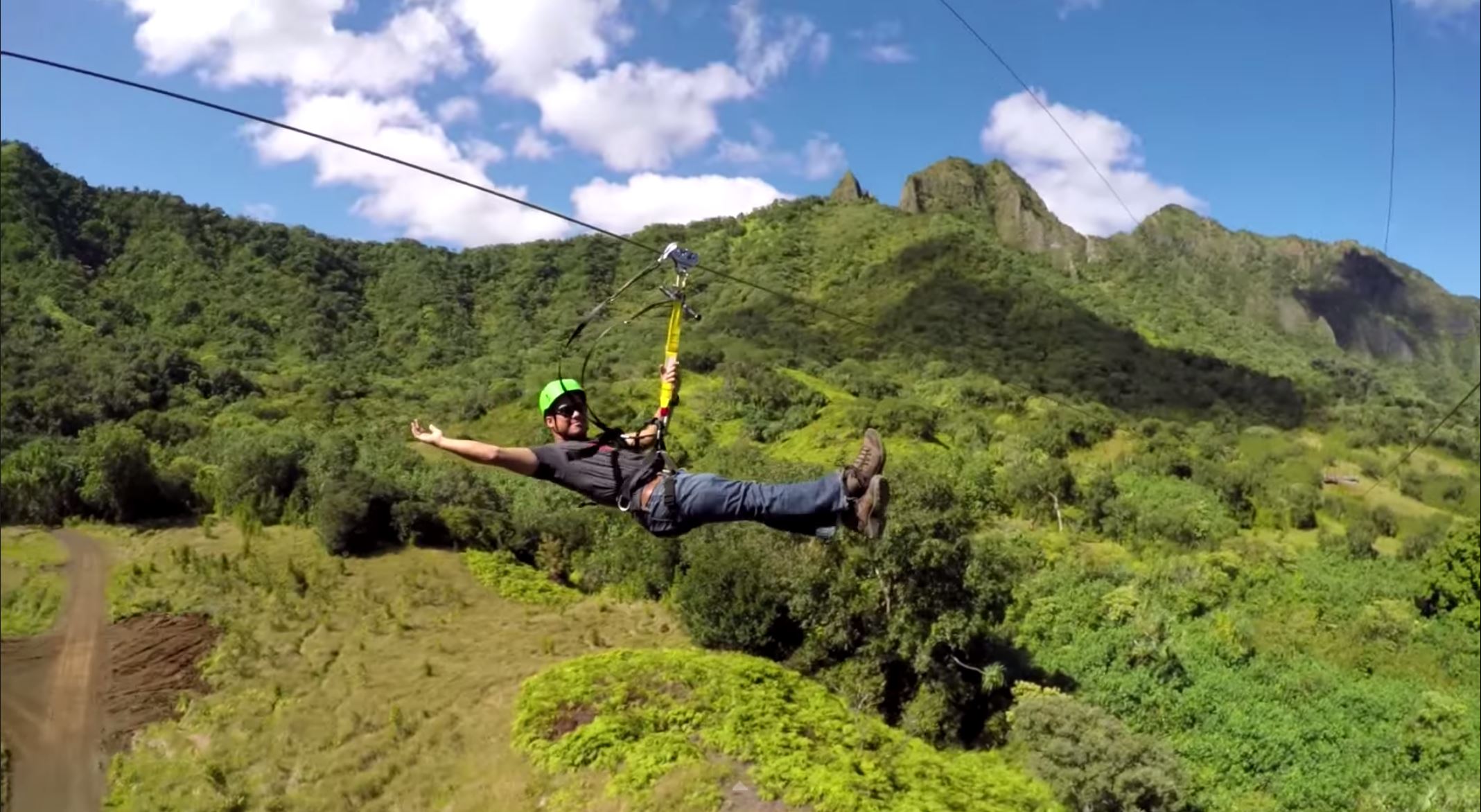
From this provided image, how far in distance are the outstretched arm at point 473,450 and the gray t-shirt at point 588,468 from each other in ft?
1.19

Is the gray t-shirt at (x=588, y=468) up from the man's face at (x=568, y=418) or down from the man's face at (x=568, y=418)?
down

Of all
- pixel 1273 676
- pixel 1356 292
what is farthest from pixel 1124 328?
pixel 1356 292

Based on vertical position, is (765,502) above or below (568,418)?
below

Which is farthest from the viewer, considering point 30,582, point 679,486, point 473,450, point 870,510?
point 30,582

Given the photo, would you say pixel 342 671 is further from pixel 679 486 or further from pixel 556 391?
pixel 679 486

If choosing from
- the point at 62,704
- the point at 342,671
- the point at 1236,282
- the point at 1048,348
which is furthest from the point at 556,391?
the point at 1236,282

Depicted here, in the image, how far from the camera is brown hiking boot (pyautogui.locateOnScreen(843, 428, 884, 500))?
17.7 ft

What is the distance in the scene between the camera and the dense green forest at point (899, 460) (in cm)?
1828

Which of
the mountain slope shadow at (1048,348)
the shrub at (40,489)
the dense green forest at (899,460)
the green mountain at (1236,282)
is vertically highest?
the green mountain at (1236,282)

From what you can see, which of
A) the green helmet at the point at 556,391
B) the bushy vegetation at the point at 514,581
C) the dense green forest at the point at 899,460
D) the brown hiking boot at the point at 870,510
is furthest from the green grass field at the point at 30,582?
the brown hiking boot at the point at 870,510

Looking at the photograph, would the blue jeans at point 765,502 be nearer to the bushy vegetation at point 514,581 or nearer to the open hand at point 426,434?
the open hand at point 426,434

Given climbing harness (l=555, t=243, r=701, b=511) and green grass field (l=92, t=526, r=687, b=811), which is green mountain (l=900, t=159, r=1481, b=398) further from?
climbing harness (l=555, t=243, r=701, b=511)

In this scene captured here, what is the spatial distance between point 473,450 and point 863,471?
7.36 ft

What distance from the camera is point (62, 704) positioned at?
1884 cm
